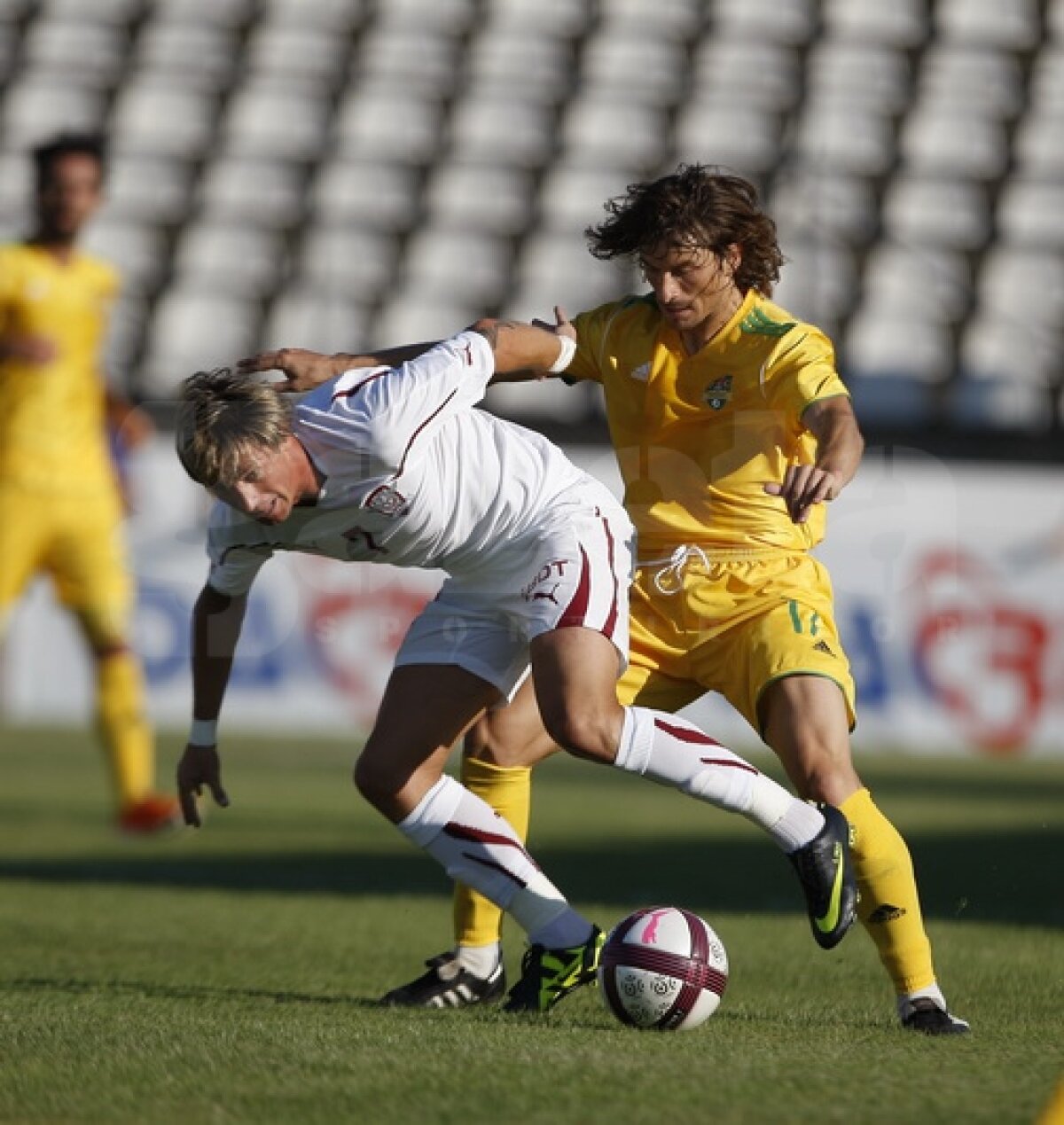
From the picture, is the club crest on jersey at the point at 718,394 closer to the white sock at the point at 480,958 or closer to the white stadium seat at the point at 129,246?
the white sock at the point at 480,958

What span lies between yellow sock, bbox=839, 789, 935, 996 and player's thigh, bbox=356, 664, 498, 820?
97 centimetres

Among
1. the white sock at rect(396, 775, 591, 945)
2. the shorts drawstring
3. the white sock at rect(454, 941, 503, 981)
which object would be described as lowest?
the white sock at rect(454, 941, 503, 981)

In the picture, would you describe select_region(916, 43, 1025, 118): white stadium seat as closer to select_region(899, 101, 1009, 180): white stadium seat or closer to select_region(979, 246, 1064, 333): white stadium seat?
select_region(899, 101, 1009, 180): white stadium seat

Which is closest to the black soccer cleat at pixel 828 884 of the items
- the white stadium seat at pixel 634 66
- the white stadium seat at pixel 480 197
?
the white stadium seat at pixel 480 197

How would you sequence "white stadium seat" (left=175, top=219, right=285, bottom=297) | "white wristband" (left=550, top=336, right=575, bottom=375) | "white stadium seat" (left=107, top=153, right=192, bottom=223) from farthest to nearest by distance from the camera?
"white stadium seat" (left=107, top=153, right=192, bottom=223), "white stadium seat" (left=175, top=219, right=285, bottom=297), "white wristband" (left=550, top=336, right=575, bottom=375)

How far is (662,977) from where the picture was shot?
4.91 meters

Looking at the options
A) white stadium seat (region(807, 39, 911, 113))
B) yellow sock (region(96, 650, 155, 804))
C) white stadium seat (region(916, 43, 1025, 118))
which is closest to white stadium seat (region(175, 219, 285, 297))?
white stadium seat (region(807, 39, 911, 113))

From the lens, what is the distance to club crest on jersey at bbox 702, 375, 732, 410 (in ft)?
17.8

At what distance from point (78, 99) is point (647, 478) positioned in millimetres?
18715

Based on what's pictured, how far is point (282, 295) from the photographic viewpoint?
2066 cm

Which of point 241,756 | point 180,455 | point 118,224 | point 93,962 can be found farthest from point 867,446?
point 180,455

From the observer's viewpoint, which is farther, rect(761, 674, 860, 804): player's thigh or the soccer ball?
rect(761, 674, 860, 804): player's thigh

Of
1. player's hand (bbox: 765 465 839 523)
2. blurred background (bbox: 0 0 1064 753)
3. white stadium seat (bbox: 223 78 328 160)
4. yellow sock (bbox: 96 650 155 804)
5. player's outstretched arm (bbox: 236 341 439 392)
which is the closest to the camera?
player's hand (bbox: 765 465 839 523)

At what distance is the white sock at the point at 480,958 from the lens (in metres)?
5.59
